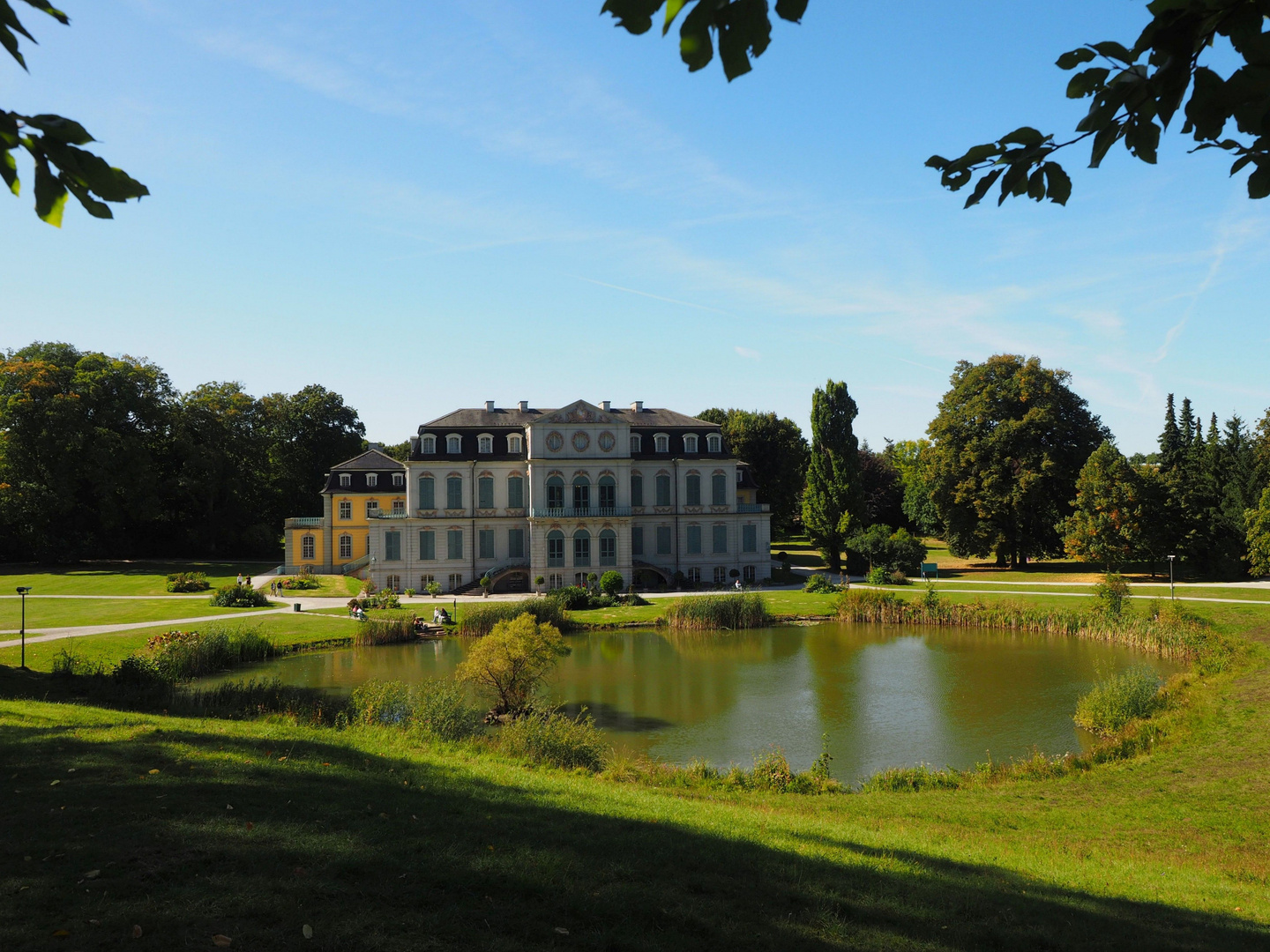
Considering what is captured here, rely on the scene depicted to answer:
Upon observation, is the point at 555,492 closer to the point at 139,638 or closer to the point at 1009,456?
the point at 139,638

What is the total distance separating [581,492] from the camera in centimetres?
3806

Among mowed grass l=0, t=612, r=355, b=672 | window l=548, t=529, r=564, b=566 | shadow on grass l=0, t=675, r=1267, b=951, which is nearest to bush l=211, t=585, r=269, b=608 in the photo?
mowed grass l=0, t=612, r=355, b=672

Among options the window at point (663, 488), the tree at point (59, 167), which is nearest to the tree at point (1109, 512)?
the window at point (663, 488)

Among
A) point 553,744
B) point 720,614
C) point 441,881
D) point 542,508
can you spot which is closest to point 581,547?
point 542,508

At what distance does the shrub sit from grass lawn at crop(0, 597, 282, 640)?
19501 mm

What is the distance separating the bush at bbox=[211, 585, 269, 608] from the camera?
3067 centimetres

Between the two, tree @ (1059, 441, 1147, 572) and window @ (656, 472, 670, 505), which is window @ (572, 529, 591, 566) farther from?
tree @ (1059, 441, 1147, 572)

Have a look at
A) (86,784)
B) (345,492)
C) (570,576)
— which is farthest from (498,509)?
(86,784)

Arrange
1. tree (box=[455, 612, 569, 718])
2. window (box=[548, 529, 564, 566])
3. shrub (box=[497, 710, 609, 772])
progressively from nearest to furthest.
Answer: shrub (box=[497, 710, 609, 772]) < tree (box=[455, 612, 569, 718]) < window (box=[548, 529, 564, 566])

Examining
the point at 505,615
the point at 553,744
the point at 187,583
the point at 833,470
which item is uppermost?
the point at 833,470

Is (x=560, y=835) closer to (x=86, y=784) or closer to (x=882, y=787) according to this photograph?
(x=86, y=784)

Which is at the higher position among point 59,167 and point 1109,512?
point 59,167

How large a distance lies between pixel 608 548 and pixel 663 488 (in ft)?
14.9

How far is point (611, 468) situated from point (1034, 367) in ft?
70.7
